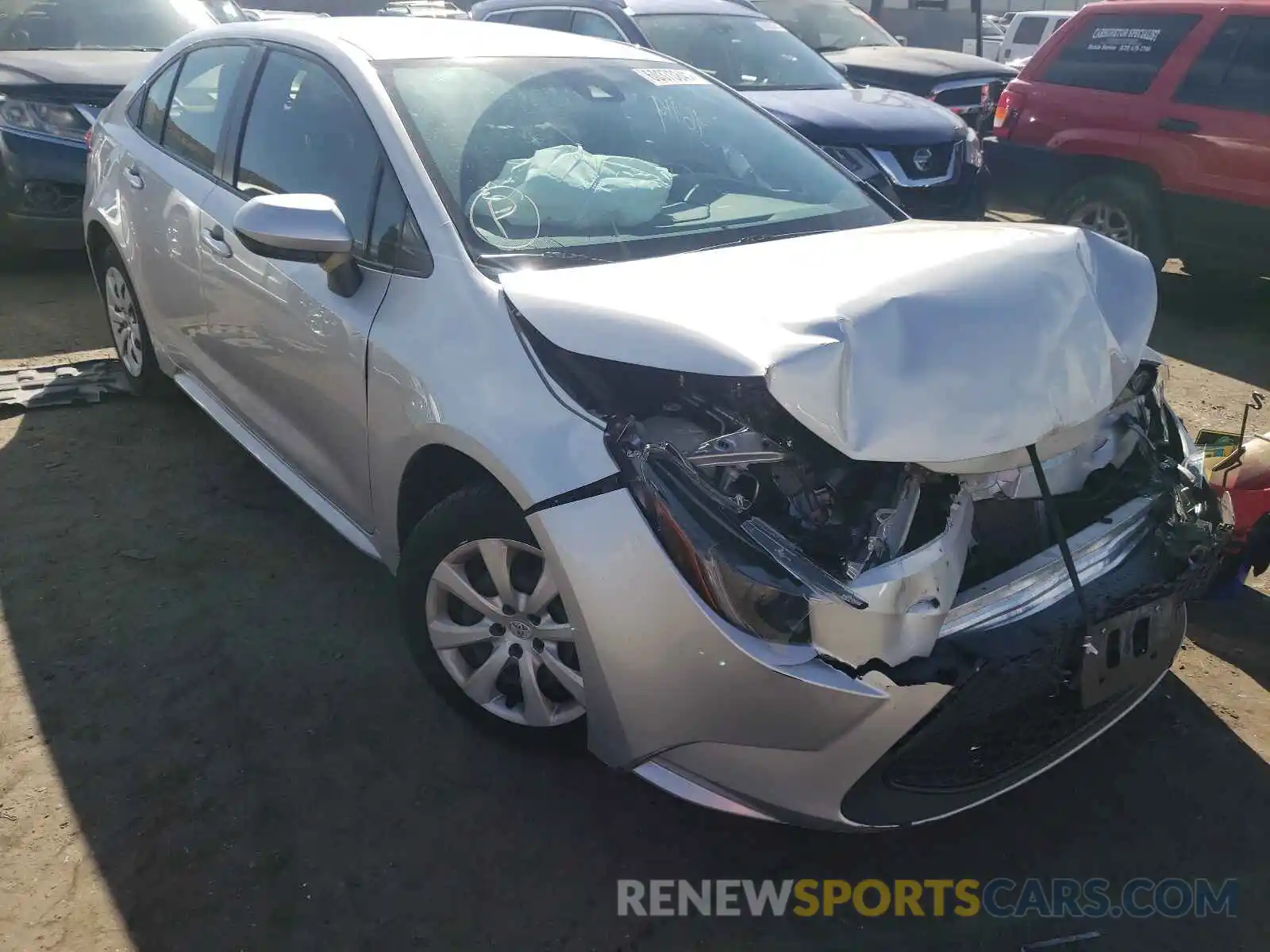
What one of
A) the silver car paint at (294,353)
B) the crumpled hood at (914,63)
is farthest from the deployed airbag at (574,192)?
the crumpled hood at (914,63)

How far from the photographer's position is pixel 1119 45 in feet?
22.5

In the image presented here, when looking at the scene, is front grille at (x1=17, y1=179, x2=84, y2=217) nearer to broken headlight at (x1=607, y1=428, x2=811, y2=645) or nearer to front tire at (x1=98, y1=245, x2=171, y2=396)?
front tire at (x1=98, y1=245, x2=171, y2=396)

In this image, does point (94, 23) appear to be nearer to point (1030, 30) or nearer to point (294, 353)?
point (294, 353)

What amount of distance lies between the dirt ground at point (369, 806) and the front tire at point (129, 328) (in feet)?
3.82

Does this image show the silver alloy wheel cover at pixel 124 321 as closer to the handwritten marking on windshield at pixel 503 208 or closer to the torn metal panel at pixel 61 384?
the torn metal panel at pixel 61 384

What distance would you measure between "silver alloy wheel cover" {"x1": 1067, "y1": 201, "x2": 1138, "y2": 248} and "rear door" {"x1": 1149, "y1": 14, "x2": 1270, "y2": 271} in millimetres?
282

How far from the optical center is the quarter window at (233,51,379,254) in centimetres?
287

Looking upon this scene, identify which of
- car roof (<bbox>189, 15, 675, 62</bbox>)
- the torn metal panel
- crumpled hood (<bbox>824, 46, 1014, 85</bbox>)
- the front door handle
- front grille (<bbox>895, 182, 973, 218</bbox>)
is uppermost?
car roof (<bbox>189, 15, 675, 62</bbox>)

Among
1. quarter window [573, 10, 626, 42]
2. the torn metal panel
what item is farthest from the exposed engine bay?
quarter window [573, 10, 626, 42]

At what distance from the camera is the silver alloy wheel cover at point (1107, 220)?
22.3ft

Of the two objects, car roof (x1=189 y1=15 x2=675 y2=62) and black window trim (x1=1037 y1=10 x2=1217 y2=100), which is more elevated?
car roof (x1=189 y1=15 x2=675 y2=62)

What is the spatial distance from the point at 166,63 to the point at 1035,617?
156 inches

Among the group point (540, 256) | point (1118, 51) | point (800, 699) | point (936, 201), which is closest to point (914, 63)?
point (1118, 51)

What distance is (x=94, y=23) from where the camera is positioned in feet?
23.6
